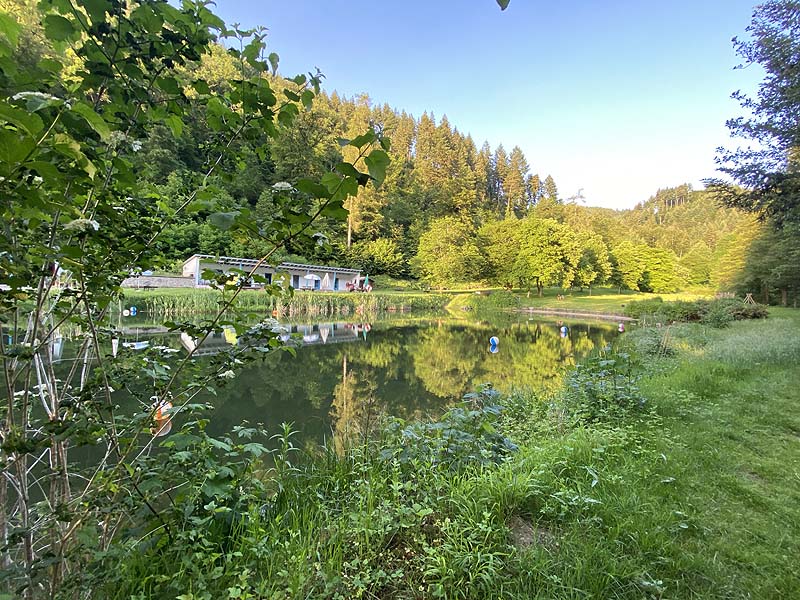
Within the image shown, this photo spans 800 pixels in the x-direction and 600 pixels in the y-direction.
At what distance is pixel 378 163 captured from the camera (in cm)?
93

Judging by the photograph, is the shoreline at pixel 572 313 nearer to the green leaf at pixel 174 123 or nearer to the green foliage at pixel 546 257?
the green foliage at pixel 546 257

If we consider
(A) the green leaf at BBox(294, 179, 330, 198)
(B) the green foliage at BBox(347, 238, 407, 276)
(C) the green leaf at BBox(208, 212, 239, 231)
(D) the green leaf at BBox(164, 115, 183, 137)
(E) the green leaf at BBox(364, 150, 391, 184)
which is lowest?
(C) the green leaf at BBox(208, 212, 239, 231)

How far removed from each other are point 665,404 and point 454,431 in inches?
121

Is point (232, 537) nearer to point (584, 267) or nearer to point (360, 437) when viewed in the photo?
point (360, 437)

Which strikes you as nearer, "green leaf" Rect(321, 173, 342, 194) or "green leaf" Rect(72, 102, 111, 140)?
"green leaf" Rect(72, 102, 111, 140)

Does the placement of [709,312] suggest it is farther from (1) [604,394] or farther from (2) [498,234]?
(2) [498,234]

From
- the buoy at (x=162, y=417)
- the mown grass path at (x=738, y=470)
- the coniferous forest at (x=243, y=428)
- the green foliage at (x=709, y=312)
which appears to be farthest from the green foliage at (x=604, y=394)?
the green foliage at (x=709, y=312)

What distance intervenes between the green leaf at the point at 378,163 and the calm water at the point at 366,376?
1.36 metres

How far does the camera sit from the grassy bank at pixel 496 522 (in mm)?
1618

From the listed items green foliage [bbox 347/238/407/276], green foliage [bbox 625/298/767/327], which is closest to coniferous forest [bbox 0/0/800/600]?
green foliage [bbox 625/298/767/327]

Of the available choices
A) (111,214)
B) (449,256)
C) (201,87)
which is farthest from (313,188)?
(449,256)

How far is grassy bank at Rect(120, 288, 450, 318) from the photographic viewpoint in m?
16.1

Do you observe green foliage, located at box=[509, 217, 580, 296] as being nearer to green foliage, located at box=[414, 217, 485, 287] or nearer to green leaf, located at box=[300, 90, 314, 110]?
green foliage, located at box=[414, 217, 485, 287]

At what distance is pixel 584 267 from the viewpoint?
39188 mm
